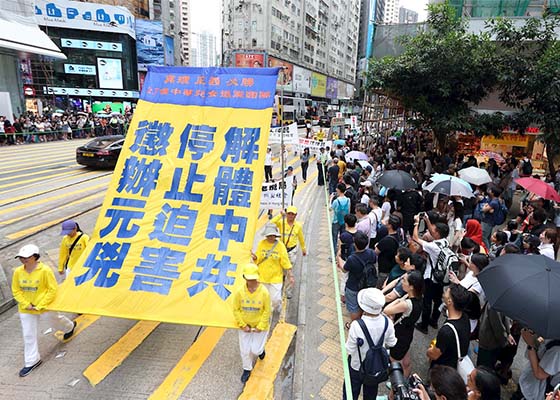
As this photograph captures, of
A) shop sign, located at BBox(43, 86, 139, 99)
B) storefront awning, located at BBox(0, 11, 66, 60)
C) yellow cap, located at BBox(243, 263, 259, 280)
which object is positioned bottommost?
yellow cap, located at BBox(243, 263, 259, 280)

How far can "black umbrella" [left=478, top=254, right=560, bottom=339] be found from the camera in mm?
2998

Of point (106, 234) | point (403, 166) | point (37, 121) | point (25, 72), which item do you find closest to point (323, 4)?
point (25, 72)

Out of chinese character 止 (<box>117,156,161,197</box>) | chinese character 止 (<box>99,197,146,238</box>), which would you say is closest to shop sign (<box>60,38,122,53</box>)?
chinese character 止 (<box>117,156,161,197</box>)

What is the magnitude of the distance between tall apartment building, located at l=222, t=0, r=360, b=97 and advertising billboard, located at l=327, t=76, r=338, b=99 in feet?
1.56

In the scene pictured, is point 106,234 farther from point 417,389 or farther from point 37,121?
point 37,121

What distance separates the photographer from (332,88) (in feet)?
284

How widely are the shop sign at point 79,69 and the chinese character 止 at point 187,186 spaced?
48.6 meters

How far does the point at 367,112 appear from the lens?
710 inches

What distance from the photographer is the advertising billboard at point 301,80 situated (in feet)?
207

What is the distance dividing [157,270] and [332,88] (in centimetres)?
8742

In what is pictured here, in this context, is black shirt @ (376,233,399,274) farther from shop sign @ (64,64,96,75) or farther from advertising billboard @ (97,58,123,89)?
shop sign @ (64,64,96,75)

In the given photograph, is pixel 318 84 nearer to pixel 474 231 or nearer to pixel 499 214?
pixel 499 214

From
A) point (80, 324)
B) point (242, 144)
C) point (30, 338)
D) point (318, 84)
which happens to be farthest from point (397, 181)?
point (318, 84)

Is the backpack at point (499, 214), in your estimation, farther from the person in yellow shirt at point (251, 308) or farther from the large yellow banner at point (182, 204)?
the person in yellow shirt at point (251, 308)
